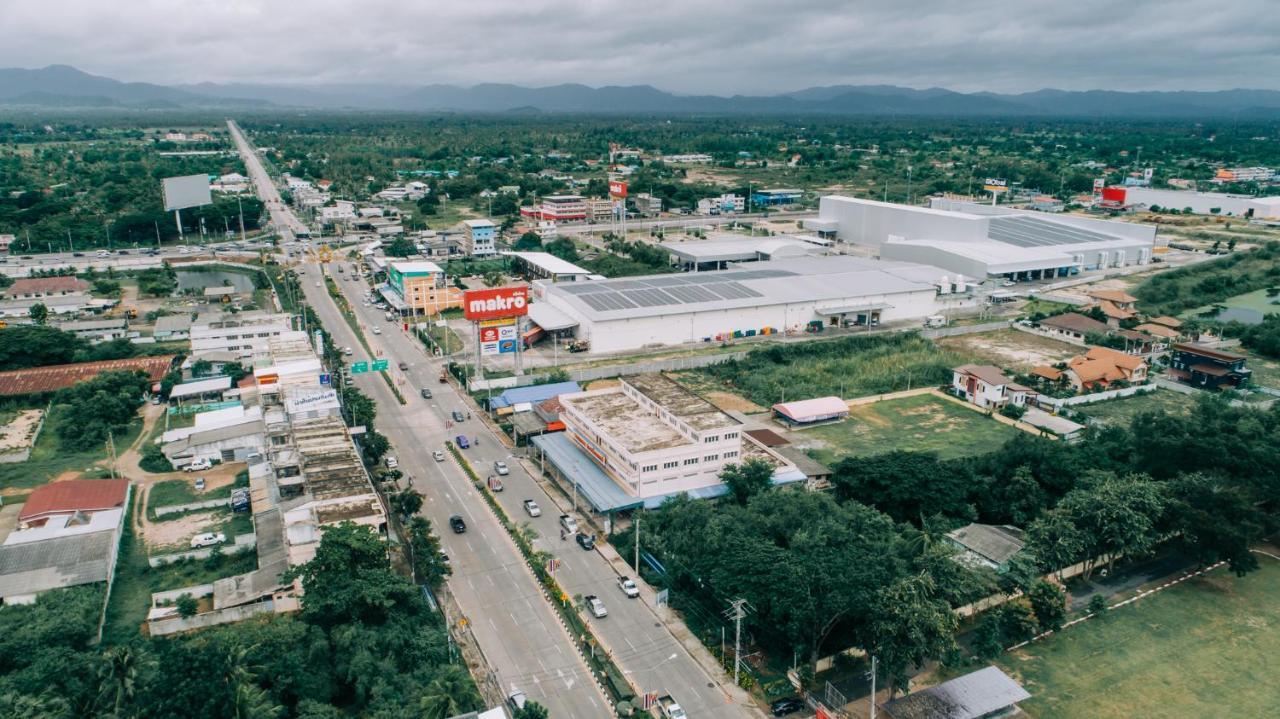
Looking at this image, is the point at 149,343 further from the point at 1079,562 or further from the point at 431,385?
the point at 1079,562

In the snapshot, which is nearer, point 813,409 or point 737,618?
point 737,618

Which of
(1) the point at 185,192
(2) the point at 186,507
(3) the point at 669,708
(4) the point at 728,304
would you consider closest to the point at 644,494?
(3) the point at 669,708

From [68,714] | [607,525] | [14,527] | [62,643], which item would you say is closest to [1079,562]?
[607,525]

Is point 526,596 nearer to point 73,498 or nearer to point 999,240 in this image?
point 73,498

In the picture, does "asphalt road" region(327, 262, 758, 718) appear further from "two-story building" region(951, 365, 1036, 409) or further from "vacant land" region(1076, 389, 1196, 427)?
"vacant land" region(1076, 389, 1196, 427)

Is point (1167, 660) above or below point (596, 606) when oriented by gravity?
below

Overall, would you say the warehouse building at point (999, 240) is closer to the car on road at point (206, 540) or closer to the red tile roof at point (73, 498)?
the car on road at point (206, 540)
